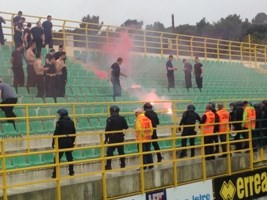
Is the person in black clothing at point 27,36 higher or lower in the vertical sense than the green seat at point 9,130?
higher

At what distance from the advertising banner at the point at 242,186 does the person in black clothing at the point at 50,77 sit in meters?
5.53

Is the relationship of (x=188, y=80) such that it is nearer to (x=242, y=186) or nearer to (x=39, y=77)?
(x=39, y=77)

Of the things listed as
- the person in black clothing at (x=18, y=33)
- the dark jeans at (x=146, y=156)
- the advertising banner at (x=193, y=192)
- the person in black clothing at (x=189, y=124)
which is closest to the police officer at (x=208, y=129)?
the person in black clothing at (x=189, y=124)

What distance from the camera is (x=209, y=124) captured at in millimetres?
13977

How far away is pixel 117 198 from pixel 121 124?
5.47 feet

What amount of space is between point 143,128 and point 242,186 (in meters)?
3.53

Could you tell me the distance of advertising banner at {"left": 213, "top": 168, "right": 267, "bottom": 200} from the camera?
13578 millimetres

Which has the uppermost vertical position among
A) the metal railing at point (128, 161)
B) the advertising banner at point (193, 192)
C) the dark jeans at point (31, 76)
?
the dark jeans at point (31, 76)

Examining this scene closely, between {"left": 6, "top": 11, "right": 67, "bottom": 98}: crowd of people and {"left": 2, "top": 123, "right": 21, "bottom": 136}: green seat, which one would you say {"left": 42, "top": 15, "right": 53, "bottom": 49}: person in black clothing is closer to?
{"left": 6, "top": 11, "right": 67, "bottom": 98}: crowd of people

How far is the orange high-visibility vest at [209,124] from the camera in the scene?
1407 cm

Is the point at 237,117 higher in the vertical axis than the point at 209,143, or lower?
higher

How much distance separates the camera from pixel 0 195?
9031 mm

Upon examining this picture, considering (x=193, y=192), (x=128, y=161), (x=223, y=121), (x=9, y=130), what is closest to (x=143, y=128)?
(x=128, y=161)

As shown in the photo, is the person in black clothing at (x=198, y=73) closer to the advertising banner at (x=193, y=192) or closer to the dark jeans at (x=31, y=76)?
the dark jeans at (x=31, y=76)
